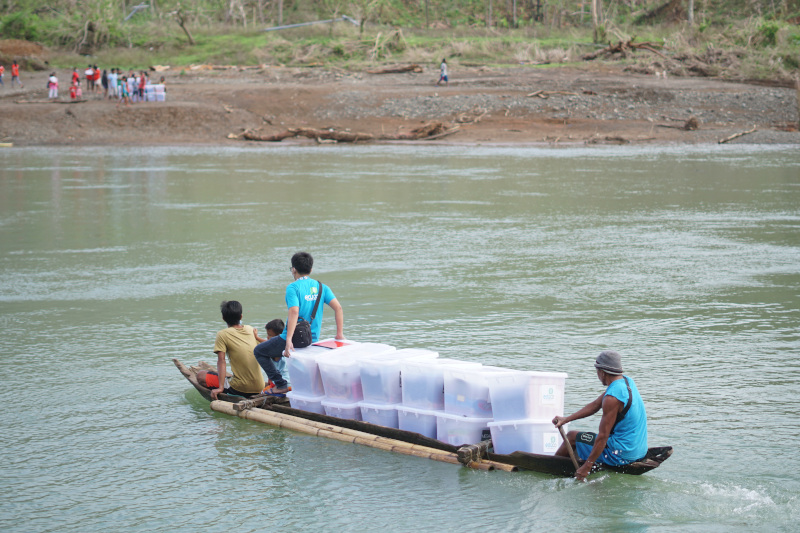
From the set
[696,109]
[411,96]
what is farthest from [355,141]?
[696,109]

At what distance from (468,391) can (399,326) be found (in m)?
4.23

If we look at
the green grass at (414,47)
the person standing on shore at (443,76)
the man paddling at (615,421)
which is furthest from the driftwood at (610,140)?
the man paddling at (615,421)

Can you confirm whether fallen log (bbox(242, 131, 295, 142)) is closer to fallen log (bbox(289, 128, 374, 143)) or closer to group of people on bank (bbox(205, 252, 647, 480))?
fallen log (bbox(289, 128, 374, 143))

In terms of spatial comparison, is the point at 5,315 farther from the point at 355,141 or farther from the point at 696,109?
the point at 696,109

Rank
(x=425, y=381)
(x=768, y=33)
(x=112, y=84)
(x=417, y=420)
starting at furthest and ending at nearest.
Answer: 1. (x=768, y=33)
2. (x=112, y=84)
3. (x=417, y=420)
4. (x=425, y=381)

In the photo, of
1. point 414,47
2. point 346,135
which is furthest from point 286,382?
point 414,47

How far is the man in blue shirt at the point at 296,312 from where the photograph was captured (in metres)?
7.27

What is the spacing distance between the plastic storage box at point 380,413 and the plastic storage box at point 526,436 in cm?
91

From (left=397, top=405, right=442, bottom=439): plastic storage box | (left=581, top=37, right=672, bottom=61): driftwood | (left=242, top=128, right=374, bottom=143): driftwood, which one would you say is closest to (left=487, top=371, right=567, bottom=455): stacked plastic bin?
(left=397, top=405, right=442, bottom=439): plastic storage box

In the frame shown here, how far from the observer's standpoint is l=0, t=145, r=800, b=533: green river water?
610 cm

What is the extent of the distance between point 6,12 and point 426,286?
51772 millimetres

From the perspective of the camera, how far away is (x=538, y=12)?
206ft

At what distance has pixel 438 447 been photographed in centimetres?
649

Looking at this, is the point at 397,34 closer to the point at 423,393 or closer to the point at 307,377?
→ the point at 307,377
